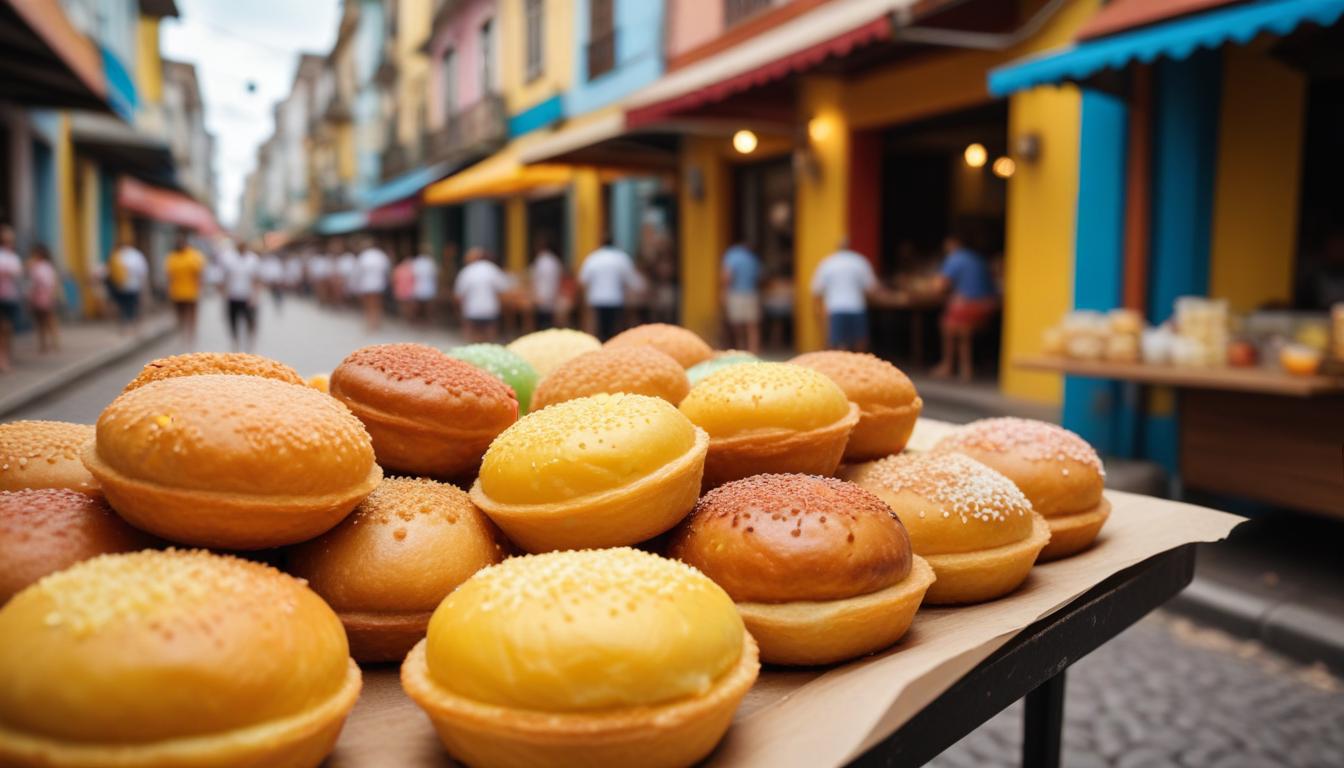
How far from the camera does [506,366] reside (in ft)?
6.69

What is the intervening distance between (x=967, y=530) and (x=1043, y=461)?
1.33 ft

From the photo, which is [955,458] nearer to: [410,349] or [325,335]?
[410,349]

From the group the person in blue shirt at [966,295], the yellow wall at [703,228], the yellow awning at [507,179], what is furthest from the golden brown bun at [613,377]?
the yellow awning at [507,179]

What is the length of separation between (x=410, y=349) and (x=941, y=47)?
823cm

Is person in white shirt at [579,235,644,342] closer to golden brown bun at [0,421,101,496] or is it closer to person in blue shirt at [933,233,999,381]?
person in blue shirt at [933,233,999,381]

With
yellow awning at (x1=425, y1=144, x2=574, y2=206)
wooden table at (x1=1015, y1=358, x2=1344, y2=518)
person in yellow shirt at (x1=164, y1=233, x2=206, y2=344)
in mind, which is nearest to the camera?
wooden table at (x1=1015, y1=358, x2=1344, y2=518)

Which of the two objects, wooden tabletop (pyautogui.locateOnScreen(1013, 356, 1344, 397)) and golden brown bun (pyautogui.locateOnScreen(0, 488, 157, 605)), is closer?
golden brown bun (pyautogui.locateOnScreen(0, 488, 157, 605))

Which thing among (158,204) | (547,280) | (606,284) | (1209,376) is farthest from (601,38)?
(158,204)

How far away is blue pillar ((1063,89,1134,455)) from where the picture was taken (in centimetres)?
653

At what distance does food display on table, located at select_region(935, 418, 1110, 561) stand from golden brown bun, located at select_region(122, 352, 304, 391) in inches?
53.2

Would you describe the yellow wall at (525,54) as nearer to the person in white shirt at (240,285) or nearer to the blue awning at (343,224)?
the person in white shirt at (240,285)

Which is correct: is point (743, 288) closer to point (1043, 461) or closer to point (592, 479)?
point (1043, 461)

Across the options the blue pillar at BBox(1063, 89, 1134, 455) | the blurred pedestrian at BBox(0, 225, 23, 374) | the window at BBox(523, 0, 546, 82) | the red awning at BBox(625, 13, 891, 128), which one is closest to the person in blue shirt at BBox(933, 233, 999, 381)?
the blue pillar at BBox(1063, 89, 1134, 455)

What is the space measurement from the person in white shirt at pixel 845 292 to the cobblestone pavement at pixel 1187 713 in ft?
18.4
